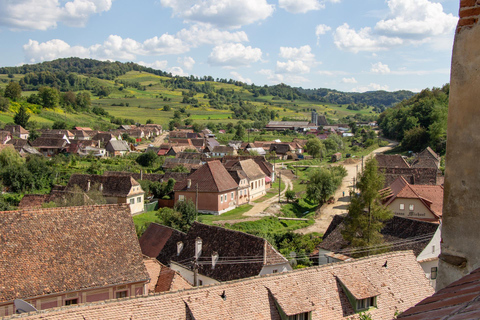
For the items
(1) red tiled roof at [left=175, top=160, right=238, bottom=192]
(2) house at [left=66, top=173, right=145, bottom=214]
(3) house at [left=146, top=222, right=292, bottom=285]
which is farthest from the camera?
(1) red tiled roof at [left=175, top=160, right=238, bottom=192]

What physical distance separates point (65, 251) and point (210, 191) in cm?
2948

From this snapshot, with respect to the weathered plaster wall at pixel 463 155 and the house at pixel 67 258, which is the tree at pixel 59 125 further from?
the weathered plaster wall at pixel 463 155

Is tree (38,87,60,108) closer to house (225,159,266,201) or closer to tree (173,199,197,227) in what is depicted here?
house (225,159,266,201)

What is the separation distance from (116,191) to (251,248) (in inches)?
1140

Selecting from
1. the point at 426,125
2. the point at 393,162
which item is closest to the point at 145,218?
the point at 393,162

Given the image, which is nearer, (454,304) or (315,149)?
(454,304)

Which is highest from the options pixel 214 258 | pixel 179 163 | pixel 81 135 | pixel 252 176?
pixel 81 135

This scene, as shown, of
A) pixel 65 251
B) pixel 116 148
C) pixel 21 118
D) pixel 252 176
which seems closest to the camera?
pixel 65 251

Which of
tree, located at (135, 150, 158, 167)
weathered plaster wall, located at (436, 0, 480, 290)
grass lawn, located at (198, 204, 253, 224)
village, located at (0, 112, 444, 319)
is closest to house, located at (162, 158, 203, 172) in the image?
tree, located at (135, 150, 158, 167)

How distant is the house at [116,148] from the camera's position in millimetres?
87562

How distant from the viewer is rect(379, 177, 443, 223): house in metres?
35.6

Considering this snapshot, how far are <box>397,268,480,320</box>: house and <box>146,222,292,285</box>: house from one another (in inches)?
773

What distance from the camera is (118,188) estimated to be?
161ft

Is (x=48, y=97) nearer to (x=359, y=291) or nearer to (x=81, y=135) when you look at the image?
(x=81, y=135)
